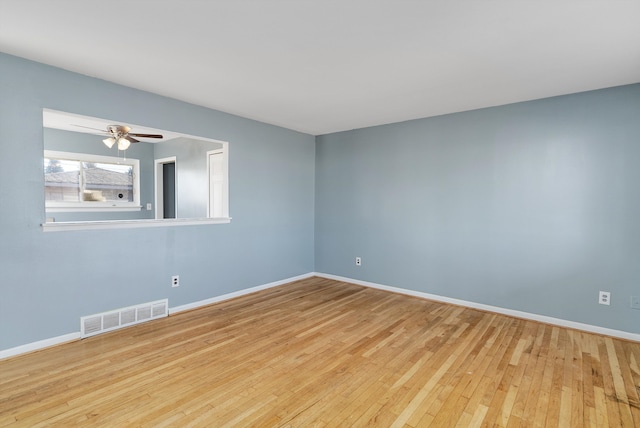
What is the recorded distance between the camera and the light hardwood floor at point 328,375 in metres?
1.83

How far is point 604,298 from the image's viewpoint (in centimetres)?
302

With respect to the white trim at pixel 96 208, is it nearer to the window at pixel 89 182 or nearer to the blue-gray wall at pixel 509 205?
the window at pixel 89 182

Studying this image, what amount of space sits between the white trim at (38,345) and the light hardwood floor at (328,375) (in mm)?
75

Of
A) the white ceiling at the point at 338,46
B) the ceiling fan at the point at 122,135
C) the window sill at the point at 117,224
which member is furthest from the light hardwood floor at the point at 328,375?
the white ceiling at the point at 338,46

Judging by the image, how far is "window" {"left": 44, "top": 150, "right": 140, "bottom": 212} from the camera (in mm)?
4934

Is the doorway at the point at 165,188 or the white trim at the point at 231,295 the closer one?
the white trim at the point at 231,295

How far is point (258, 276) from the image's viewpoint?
174 inches

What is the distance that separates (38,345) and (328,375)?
2477 mm

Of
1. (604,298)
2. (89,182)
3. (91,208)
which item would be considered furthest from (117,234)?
(604,298)

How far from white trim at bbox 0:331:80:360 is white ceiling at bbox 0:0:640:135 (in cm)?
237

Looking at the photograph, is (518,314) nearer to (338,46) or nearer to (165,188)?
(338,46)

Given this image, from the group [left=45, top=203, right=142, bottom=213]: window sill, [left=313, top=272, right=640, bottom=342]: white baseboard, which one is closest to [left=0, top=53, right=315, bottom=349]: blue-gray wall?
[left=313, top=272, right=640, bottom=342]: white baseboard

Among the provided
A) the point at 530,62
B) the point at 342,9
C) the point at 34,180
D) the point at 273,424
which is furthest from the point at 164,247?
the point at 530,62

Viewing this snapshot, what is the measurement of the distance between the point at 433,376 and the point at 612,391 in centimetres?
117
